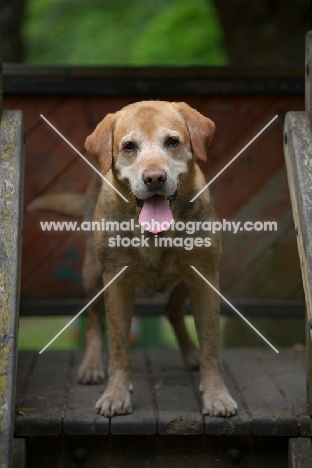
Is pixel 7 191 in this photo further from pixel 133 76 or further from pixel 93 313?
pixel 133 76

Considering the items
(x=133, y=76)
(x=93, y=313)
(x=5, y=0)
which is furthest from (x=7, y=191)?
(x=5, y=0)

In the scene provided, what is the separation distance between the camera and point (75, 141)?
17.5ft

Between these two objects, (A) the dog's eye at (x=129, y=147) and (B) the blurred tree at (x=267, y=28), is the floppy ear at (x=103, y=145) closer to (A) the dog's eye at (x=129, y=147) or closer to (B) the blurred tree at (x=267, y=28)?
(A) the dog's eye at (x=129, y=147)

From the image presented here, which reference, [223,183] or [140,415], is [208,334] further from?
[223,183]

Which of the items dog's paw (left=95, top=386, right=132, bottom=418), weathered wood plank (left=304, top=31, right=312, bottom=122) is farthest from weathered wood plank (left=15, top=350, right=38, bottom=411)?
weathered wood plank (left=304, top=31, right=312, bottom=122)

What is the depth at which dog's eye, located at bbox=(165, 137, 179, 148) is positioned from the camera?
12.2 feet

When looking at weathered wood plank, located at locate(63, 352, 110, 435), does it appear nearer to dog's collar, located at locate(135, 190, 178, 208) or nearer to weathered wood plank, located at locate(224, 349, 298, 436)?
weathered wood plank, located at locate(224, 349, 298, 436)

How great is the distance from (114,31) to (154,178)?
411 inches

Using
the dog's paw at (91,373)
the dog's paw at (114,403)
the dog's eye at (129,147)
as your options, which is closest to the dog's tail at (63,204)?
the dog's paw at (91,373)

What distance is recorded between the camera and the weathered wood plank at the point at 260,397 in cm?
357

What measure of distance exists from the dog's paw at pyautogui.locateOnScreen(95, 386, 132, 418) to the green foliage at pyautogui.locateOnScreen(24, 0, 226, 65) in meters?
9.18

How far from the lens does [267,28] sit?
21.8ft

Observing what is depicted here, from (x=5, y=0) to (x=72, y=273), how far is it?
332 cm

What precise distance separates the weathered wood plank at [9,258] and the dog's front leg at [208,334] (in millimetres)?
1018
